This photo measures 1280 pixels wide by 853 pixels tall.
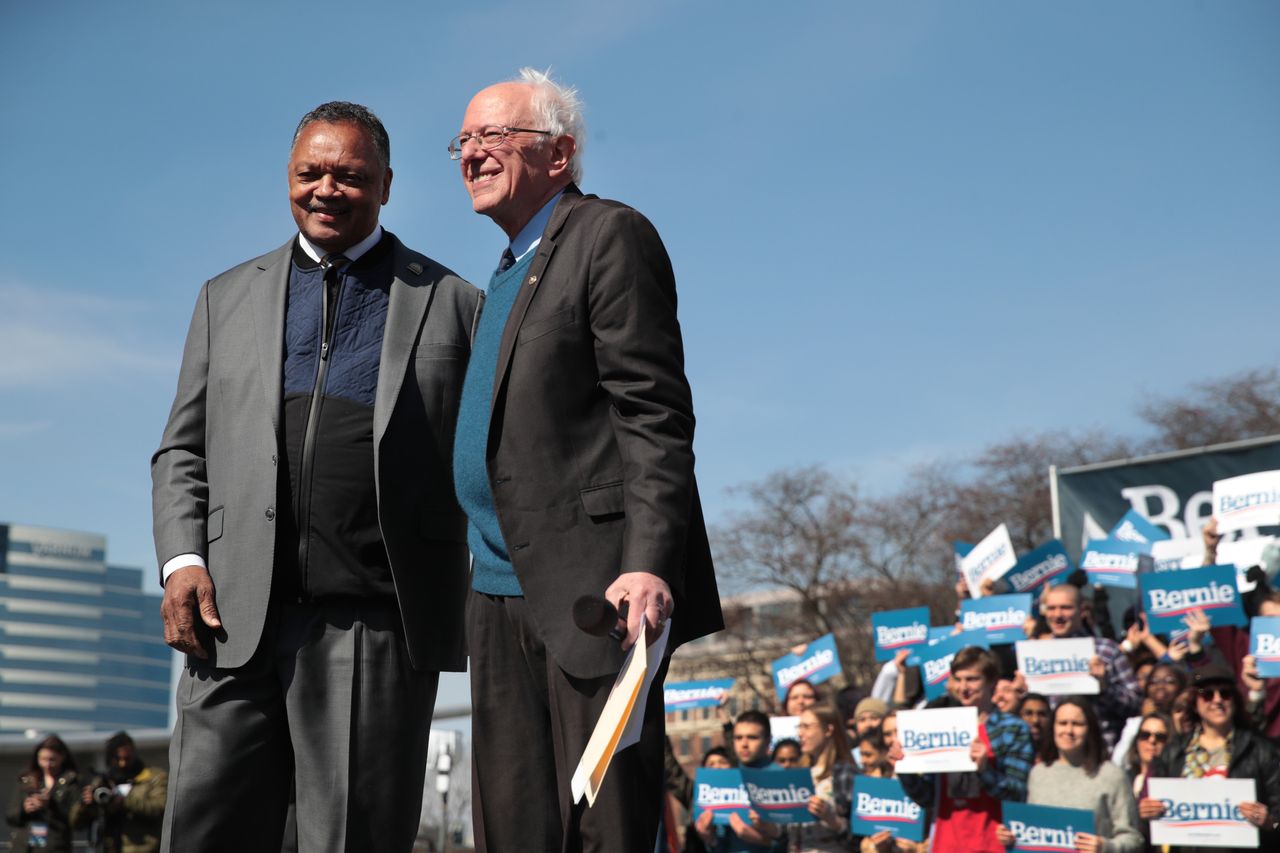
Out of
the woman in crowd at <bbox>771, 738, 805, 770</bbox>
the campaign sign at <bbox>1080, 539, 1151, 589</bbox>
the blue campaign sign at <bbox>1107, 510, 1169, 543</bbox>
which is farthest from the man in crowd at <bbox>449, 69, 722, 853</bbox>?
the blue campaign sign at <bbox>1107, 510, 1169, 543</bbox>

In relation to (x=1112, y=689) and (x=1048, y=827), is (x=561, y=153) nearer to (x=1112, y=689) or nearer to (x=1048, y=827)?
(x=1048, y=827)

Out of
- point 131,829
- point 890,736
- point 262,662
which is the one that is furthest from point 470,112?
point 131,829

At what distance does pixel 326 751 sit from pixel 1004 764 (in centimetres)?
586

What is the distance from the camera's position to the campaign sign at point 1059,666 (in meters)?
9.39

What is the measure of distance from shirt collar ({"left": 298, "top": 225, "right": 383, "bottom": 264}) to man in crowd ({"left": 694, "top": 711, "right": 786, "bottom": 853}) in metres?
6.03

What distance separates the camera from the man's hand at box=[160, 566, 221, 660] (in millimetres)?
3264

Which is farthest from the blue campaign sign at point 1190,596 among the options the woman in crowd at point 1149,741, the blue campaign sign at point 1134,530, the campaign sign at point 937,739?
the blue campaign sign at point 1134,530

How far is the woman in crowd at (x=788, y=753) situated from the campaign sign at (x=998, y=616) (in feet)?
5.33

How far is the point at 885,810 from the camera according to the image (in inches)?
344

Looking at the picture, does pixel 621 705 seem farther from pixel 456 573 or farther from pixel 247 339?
pixel 247 339

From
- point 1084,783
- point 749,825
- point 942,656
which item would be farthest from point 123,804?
point 1084,783

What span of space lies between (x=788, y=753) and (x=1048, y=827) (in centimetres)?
271

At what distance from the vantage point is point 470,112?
134 inches

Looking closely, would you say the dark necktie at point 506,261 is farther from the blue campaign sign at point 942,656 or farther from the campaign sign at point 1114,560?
the campaign sign at point 1114,560
